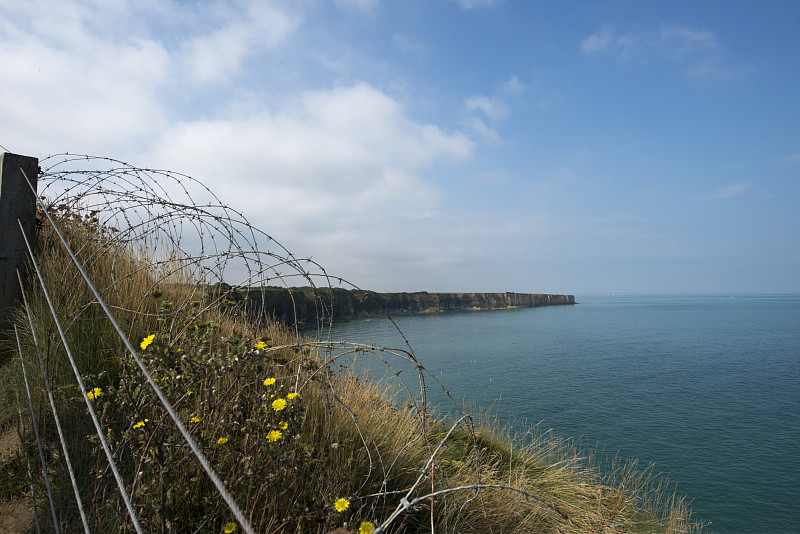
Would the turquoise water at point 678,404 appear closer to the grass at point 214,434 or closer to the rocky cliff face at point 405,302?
the grass at point 214,434

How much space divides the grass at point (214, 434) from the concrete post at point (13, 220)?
0.58 ft

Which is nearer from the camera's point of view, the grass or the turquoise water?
the grass

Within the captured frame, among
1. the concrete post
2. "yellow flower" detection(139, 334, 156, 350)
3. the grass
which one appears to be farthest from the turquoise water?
"yellow flower" detection(139, 334, 156, 350)

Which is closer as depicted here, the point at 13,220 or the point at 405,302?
the point at 13,220

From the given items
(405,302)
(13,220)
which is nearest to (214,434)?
(13,220)

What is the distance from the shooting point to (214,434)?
6.73 ft

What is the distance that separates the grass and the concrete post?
176mm

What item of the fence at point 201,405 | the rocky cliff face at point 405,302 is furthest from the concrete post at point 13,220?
the rocky cliff face at point 405,302

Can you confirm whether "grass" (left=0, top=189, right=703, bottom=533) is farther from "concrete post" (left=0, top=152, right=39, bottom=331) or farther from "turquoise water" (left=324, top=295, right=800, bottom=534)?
"turquoise water" (left=324, top=295, right=800, bottom=534)

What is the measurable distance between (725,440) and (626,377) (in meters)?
8.26

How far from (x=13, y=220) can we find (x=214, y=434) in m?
3.61

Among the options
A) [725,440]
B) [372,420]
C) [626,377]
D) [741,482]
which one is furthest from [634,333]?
[372,420]

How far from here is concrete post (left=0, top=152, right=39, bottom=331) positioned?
3914mm

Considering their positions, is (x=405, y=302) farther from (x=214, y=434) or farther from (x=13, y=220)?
(x=214, y=434)
